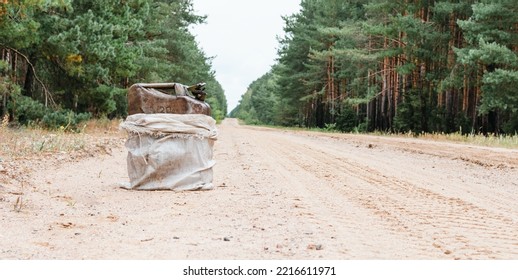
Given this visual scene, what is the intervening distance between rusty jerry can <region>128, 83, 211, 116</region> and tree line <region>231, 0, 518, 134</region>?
17.5 metres

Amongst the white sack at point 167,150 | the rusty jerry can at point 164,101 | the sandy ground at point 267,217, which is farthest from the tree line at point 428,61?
the white sack at point 167,150

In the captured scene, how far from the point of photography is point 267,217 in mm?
5359

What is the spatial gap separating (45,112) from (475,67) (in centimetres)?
1907

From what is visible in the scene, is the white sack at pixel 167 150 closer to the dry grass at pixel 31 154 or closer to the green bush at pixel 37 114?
the dry grass at pixel 31 154

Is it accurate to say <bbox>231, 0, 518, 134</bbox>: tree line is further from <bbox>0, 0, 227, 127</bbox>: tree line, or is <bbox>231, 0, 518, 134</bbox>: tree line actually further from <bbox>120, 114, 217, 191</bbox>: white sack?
<bbox>120, 114, 217, 191</bbox>: white sack

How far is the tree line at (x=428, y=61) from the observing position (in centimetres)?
2350

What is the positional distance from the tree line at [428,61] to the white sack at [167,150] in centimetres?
1769

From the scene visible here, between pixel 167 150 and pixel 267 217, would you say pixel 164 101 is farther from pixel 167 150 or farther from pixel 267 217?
pixel 267 217

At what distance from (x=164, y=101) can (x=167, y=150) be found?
68 centimetres

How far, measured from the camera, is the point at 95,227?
16.1 feet

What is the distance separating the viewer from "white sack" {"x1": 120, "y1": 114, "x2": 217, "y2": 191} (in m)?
7.29

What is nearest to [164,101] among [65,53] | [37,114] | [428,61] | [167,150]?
[167,150]

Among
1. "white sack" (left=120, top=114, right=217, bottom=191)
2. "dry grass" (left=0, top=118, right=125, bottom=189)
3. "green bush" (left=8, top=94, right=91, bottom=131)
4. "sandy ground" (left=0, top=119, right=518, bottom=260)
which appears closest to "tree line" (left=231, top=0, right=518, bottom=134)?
"sandy ground" (left=0, top=119, right=518, bottom=260)

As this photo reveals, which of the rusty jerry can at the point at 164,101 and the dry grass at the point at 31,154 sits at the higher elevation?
the rusty jerry can at the point at 164,101
